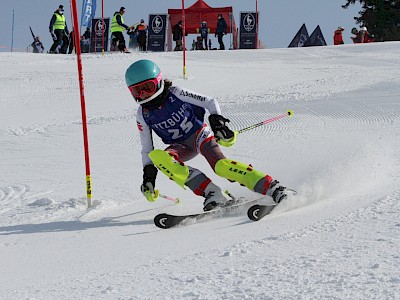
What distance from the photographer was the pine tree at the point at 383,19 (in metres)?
33.8

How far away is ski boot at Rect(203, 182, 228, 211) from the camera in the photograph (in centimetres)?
452

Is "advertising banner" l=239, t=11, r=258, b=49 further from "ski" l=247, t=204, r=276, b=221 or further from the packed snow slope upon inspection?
"ski" l=247, t=204, r=276, b=221

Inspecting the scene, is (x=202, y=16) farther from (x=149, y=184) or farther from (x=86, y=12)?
(x=149, y=184)

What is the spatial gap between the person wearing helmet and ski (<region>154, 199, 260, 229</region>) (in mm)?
90

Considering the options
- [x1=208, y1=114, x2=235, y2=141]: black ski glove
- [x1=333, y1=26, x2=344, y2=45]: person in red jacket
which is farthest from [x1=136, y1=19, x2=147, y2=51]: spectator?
[x1=208, y1=114, x2=235, y2=141]: black ski glove

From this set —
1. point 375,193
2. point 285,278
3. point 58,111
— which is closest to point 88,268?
point 285,278

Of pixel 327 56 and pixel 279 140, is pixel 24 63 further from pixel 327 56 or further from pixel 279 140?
pixel 279 140

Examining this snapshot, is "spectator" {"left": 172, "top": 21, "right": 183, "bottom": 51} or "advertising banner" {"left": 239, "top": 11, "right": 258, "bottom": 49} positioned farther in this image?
"advertising banner" {"left": 239, "top": 11, "right": 258, "bottom": 49}

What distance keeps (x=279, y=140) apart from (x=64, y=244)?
15.0 ft

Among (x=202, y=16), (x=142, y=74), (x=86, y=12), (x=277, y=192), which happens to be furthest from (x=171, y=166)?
(x=202, y=16)

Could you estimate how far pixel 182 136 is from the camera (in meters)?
4.86

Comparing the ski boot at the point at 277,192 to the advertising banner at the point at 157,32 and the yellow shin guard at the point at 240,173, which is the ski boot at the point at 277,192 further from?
the advertising banner at the point at 157,32

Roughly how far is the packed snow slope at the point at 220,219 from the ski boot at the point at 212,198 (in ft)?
0.78

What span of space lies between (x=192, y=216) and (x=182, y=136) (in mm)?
778
